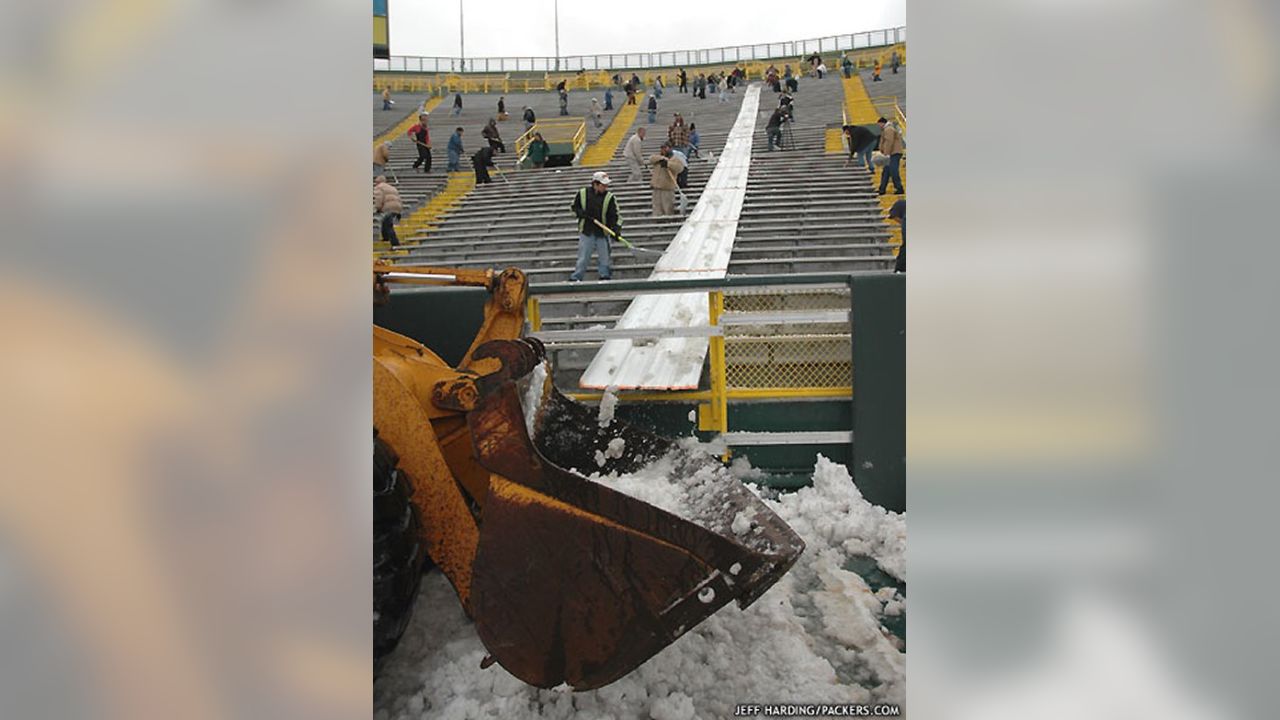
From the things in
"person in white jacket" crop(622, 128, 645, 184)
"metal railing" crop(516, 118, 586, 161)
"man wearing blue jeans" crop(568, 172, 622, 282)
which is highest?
"metal railing" crop(516, 118, 586, 161)

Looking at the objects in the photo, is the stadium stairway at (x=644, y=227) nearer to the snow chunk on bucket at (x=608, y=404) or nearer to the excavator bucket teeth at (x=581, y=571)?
the snow chunk on bucket at (x=608, y=404)

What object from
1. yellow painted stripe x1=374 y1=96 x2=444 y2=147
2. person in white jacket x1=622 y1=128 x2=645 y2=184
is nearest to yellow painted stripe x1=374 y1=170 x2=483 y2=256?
person in white jacket x1=622 y1=128 x2=645 y2=184

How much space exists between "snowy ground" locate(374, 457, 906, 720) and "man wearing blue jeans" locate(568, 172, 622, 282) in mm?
4331

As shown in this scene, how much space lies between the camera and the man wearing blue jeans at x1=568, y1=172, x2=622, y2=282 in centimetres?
662

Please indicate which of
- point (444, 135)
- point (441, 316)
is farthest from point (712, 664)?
point (444, 135)

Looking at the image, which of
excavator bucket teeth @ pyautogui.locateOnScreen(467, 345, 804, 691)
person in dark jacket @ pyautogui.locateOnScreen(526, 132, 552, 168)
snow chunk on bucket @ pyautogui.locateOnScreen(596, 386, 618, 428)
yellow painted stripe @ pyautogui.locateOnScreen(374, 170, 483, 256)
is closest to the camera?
excavator bucket teeth @ pyautogui.locateOnScreen(467, 345, 804, 691)

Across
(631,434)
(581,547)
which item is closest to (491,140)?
(631,434)

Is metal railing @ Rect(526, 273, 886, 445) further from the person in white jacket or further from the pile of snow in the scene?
the person in white jacket

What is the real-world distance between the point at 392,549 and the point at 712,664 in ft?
3.36

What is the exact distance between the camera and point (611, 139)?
20000 mm
